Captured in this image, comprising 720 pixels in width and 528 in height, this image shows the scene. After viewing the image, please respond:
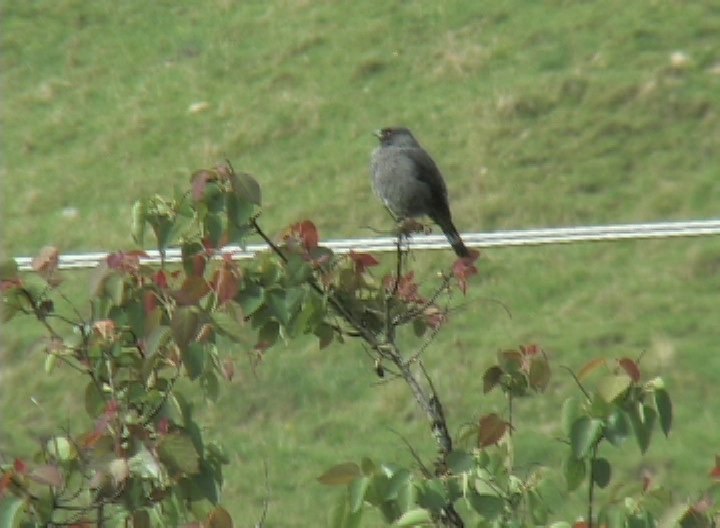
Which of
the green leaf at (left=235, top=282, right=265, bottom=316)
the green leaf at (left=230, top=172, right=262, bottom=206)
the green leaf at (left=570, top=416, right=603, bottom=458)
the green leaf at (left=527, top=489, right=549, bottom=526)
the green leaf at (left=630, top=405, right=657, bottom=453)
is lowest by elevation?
the green leaf at (left=527, top=489, right=549, bottom=526)

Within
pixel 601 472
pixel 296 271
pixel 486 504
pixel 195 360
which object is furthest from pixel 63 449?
pixel 601 472

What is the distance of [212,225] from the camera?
13.0 feet

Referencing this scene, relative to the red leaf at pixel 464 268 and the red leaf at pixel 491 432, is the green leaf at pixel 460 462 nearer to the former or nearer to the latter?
the red leaf at pixel 491 432

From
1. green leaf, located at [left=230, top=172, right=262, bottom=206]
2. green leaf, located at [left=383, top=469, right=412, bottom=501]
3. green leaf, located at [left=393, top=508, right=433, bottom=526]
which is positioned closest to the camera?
green leaf, located at [left=393, top=508, right=433, bottom=526]

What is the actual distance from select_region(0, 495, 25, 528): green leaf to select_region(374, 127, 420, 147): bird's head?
6.19 metres

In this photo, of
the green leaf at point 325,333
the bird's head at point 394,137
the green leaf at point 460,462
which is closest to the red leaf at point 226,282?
the green leaf at point 325,333

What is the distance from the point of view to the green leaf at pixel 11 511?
348 centimetres

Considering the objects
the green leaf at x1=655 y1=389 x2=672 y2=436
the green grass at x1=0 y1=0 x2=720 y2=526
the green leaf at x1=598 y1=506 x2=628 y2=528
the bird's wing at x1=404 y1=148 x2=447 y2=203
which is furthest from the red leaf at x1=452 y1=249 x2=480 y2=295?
the green grass at x1=0 y1=0 x2=720 y2=526

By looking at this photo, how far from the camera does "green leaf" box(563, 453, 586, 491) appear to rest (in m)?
3.71

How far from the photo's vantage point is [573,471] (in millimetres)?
3719

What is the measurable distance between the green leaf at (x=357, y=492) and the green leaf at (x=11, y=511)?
2.03 feet

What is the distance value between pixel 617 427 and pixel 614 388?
0.25 feet

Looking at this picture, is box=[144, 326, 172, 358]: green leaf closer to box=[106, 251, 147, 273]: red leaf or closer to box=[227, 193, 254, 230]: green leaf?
box=[106, 251, 147, 273]: red leaf

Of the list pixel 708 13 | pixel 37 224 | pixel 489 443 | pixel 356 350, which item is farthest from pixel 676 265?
pixel 489 443
